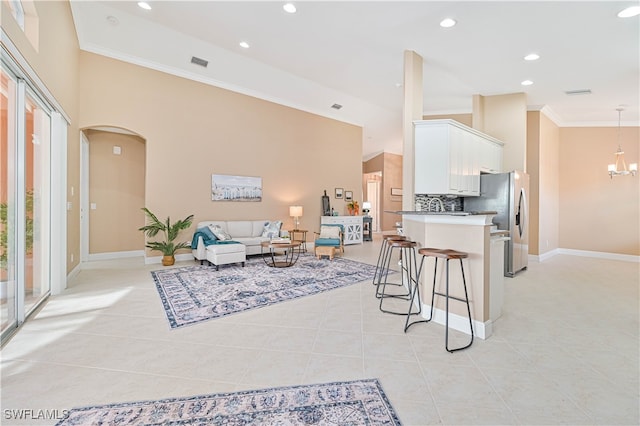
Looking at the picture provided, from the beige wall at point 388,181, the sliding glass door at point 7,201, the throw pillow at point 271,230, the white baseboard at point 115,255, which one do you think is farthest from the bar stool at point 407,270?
the beige wall at point 388,181

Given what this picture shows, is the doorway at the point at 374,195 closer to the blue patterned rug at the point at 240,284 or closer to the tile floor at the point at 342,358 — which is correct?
the blue patterned rug at the point at 240,284

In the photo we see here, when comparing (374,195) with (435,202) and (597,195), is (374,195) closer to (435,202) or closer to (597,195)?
(597,195)

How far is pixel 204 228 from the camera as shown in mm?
5883

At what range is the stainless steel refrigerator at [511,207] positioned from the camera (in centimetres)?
514

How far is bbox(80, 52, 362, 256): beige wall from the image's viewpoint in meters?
5.40

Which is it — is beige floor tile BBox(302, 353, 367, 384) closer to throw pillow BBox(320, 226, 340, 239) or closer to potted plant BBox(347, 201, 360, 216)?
throw pillow BBox(320, 226, 340, 239)

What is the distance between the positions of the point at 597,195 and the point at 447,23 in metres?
6.41

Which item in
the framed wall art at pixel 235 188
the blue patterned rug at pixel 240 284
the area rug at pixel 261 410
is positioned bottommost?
the area rug at pixel 261 410

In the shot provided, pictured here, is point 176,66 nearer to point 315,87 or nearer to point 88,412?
point 315,87

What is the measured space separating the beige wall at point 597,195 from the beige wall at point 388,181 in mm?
5641

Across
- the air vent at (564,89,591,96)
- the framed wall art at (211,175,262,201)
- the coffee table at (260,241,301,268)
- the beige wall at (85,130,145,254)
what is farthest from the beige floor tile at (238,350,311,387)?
the air vent at (564,89,591,96)

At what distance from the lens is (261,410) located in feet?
5.53

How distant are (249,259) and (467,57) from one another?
212 inches

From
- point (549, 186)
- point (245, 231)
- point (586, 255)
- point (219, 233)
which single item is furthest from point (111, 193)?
point (586, 255)
